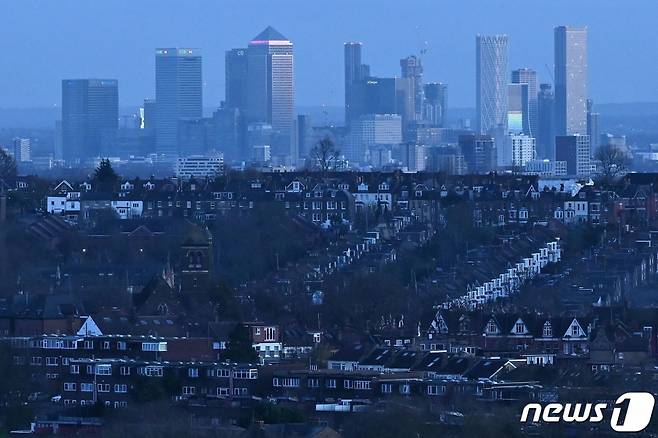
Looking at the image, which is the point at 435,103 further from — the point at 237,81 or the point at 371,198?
the point at 371,198

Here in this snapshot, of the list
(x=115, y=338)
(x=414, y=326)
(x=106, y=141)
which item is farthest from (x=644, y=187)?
(x=106, y=141)

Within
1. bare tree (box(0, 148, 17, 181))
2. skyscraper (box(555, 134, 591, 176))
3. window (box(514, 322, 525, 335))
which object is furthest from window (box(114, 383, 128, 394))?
skyscraper (box(555, 134, 591, 176))

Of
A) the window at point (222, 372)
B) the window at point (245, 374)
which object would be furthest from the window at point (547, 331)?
the window at point (222, 372)

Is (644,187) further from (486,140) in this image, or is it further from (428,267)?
(486,140)

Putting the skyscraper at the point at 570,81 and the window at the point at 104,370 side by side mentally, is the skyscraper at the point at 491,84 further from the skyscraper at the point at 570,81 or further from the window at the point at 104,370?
the window at the point at 104,370

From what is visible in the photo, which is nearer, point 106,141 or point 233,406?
point 233,406

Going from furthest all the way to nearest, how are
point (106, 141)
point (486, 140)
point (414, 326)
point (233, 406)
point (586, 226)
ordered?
point (106, 141), point (486, 140), point (586, 226), point (414, 326), point (233, 406)

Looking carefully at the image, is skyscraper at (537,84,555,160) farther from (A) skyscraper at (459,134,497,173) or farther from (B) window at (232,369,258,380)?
(B) window at (232,369,258,380)
